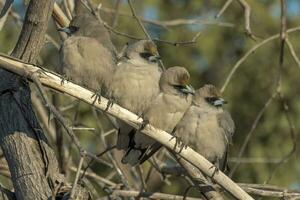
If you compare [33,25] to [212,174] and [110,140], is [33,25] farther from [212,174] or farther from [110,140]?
[110,140]

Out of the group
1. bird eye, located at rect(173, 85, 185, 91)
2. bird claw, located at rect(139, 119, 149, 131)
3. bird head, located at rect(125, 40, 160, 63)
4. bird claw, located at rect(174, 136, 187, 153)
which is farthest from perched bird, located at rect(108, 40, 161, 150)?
bird claw, located at rect(174, 136, 187, 153)

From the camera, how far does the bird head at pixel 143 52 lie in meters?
5.98

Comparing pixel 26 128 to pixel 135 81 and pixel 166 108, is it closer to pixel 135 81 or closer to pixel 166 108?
pixel 135 81

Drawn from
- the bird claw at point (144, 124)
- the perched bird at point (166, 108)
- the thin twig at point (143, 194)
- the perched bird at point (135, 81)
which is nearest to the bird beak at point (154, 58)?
the perched bird at point (135, 81)

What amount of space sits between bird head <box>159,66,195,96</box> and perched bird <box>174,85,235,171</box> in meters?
0.26

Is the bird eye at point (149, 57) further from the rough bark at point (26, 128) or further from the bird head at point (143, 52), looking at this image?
the rough bark at point (26, 128)

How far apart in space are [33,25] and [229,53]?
8889 millimetres

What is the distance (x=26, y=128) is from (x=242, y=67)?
7.41 meters

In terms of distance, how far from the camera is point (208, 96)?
21.4ft

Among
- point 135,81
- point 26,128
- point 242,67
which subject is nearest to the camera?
point 26,128

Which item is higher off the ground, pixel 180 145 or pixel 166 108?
pixel 166 108

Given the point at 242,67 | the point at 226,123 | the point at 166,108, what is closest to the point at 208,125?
the point at 226,123

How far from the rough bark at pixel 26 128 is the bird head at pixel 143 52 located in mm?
853

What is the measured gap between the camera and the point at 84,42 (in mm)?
5891
